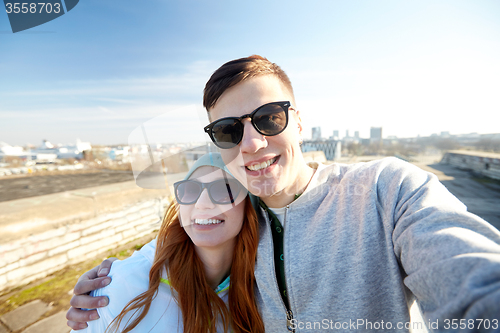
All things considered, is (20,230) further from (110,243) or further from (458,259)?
(458,259)

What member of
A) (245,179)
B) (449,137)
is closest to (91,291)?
(245,179)

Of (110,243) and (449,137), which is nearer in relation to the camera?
(110,243)

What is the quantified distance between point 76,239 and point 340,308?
4.63m

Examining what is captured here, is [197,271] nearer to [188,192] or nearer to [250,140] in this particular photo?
[188,192]

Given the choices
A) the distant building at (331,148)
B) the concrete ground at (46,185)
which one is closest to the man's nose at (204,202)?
the distant building at (331,148)

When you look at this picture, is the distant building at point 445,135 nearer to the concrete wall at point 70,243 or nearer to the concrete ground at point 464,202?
the concrete ground at point 464,202

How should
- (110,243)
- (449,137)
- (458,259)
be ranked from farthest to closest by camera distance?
(449,137) < (110,243) < (458,259)

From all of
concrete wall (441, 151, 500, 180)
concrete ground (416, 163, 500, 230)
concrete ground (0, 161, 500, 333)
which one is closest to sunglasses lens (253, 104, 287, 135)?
concrete ground (0, 161, 500, 333)

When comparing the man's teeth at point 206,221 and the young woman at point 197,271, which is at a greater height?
the man's teeth at point 206,221

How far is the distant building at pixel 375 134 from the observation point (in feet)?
34.3

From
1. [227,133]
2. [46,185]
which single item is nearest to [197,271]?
[227,133]

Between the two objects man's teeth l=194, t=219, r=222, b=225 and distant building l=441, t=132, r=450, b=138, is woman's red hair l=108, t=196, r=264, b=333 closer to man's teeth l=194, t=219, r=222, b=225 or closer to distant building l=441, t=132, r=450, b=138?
man's teeth l=194, t=219, r=222, b=225

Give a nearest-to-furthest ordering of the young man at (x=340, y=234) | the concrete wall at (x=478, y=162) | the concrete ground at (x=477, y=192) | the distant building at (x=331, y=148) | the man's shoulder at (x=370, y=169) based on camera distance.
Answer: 1. the young man at (x=340, y=234)
2. the man's shoulder at (x=370, y=169)
3. the concrete ground at (x=477, y=192)
4. the distant building at (x=331, y=148)
5. the concrete wall at (x=478, y=162)

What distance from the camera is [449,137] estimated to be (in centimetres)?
1363
